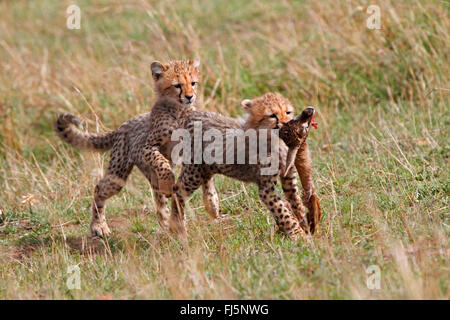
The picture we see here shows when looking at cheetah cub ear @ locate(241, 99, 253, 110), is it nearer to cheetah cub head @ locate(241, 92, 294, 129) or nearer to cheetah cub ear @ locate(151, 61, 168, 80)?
cheetah cub head @ locate(241, 92, 294, 129)

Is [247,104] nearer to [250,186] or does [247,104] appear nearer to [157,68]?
[157,68]

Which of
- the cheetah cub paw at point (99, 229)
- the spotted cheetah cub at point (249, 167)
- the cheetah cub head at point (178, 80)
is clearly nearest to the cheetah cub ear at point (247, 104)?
the spotted cheetah cub at point (249, 167)

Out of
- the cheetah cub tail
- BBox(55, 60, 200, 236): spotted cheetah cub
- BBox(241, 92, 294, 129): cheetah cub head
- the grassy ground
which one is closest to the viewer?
the grassy ground

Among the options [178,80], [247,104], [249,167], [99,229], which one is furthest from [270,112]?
[99,229]

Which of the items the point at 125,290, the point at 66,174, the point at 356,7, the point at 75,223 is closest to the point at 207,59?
the point at 356,7

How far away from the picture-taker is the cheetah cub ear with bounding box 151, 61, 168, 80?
583cm

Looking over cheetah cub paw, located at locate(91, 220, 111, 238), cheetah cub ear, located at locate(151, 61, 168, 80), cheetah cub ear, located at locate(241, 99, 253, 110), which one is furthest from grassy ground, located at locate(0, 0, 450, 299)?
cheetah cub ear, located at locate(151, 61, 168, 80)

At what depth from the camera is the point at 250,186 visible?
623cm

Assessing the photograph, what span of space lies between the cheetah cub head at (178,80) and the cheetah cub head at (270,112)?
0.79m

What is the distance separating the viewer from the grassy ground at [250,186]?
4.30 m

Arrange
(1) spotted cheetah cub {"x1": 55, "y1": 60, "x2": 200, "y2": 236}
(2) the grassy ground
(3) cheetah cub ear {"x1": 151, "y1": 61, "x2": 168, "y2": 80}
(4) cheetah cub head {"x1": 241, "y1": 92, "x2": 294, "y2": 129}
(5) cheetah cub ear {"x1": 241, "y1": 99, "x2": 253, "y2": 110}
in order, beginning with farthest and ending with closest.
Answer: (3) cheetah cub ear {"x1": 151, "y1": 61, "x2": 168, "y2": 80}, (1) spotted cheetah cub {"x1": 55, "y1": 60, "x2": 200, "y2": 236}, (5) cheetah cub ear {"x1": 241, "y1": 99, "x2": 253, "y2": 110}, (4) cheetah cub head {"x1": 241, "y1": 92, "x2": 294, "y2": 129}, (2) the grassy ground

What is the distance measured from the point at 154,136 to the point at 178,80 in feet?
1.67

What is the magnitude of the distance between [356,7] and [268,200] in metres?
4.50
